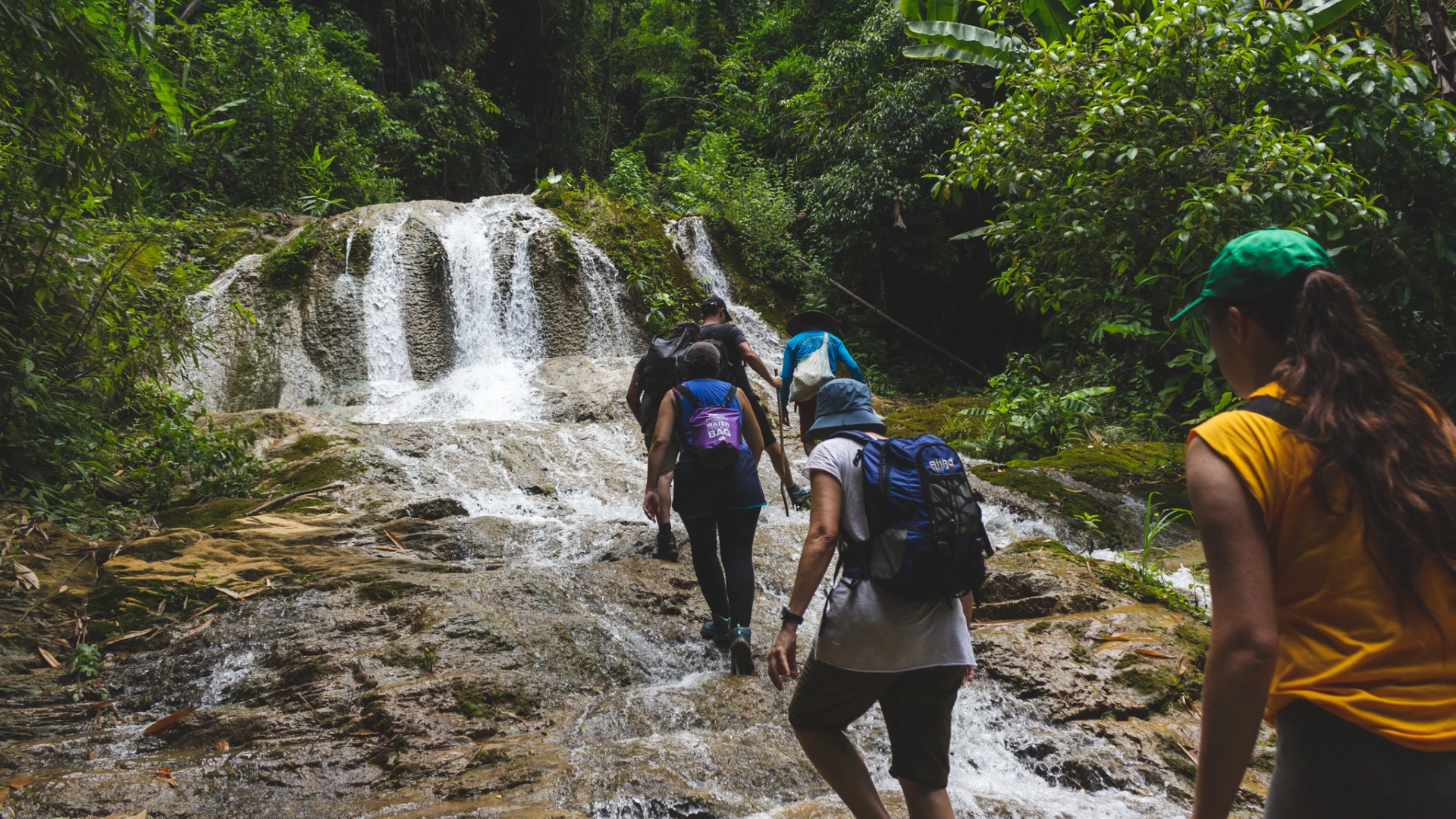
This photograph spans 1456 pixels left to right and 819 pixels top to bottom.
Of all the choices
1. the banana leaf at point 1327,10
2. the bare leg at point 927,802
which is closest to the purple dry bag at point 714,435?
the bare leg at point 927,802

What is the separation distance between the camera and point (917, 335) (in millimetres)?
15898

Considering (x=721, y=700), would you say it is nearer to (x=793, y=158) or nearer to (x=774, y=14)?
(x=793, y=158)

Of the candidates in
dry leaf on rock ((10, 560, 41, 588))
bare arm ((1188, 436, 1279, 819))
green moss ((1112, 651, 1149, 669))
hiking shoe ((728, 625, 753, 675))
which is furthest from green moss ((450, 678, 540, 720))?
bare arm ((1188, 436, 1279, 819))

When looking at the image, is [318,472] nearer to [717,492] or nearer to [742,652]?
[717,492]

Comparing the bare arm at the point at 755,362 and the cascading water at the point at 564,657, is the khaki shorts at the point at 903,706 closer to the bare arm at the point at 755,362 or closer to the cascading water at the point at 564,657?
the cascading water at the point at 564,657

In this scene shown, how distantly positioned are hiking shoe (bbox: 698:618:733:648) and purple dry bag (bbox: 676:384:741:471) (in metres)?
0.95

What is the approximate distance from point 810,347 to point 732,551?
1724 mm

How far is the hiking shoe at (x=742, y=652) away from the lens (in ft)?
14.6

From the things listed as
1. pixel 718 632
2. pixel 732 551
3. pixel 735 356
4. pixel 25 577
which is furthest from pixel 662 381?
pixel 25 577

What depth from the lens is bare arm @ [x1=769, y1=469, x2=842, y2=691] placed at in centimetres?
243

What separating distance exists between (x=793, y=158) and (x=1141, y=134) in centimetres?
1390

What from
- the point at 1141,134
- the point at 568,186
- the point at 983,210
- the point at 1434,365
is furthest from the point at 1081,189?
the point at 568,186

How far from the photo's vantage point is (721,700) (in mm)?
4207

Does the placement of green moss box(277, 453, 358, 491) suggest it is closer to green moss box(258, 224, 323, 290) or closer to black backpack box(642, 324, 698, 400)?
black backpack box(642, 324, 698, 400)
